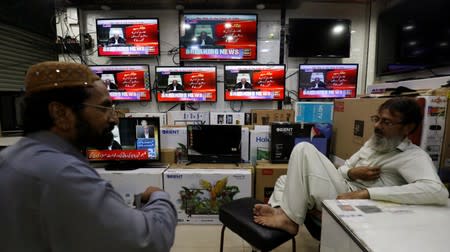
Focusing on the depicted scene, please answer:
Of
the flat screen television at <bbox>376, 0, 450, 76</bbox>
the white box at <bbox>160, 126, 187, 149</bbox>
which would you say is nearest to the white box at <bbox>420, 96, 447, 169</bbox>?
the flat screen television at <bbox>376, 0, 450, 76</bbox>

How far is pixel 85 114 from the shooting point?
2.34ft

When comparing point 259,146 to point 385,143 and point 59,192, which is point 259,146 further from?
point 59,192

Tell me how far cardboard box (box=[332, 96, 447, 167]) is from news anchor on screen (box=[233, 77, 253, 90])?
56.6 inches

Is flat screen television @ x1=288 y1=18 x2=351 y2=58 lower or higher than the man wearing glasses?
higher

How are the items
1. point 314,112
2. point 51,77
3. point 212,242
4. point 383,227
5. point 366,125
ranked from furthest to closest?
1. point 314,112
2. point 212,242
3. point 366,125
4. point 383,227
5. point 51,77

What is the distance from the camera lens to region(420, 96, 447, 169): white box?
1.37 metres

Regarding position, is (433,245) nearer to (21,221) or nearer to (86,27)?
(21,221)

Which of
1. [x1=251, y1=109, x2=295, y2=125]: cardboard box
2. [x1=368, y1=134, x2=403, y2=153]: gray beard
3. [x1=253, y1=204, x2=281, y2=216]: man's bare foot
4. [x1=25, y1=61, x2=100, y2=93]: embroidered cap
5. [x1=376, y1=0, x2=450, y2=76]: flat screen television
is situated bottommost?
[x1=253, y1=204, x2=281, y2=216]: man's bare foot

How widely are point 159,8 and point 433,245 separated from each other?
12.6 feet

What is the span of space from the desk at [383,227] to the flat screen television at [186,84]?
2.64 m

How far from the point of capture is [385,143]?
4.62ft

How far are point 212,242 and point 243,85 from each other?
2.20 meters

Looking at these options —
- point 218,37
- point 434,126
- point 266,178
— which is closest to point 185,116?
point 218,37

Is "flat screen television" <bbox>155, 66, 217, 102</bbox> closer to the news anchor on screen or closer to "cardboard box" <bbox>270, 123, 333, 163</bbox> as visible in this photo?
the news anchor on screen
